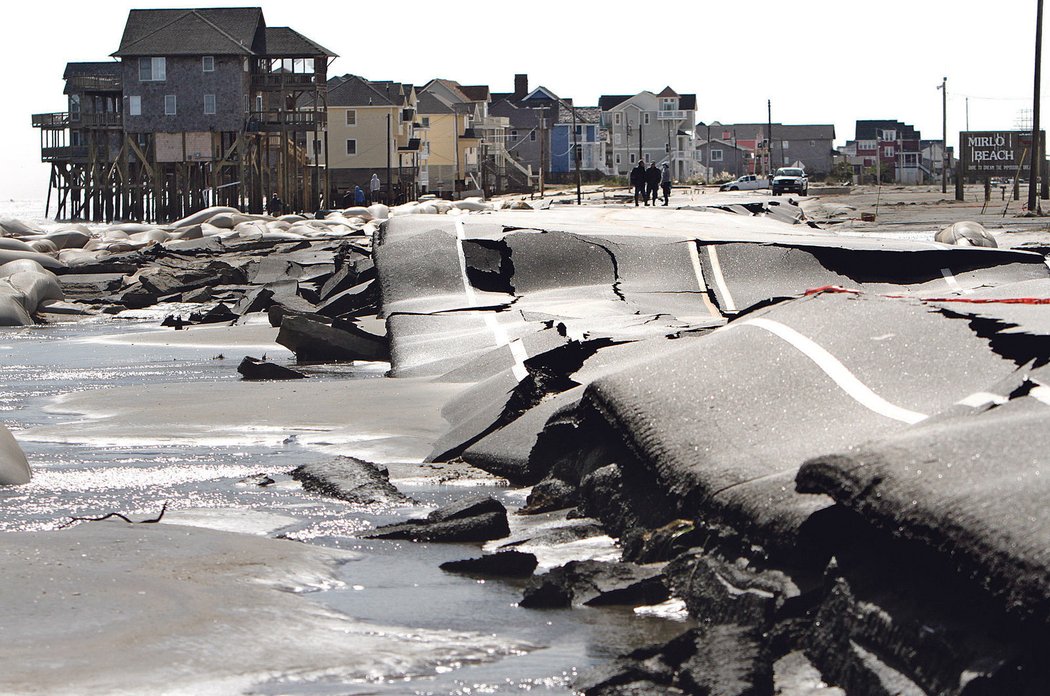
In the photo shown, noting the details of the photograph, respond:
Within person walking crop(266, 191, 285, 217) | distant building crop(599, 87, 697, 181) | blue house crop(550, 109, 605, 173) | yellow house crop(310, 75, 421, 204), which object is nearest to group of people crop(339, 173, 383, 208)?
person walking crop(266, 191, 285, 217)

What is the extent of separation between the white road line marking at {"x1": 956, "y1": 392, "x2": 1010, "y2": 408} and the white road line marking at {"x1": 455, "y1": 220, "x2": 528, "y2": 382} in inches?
159

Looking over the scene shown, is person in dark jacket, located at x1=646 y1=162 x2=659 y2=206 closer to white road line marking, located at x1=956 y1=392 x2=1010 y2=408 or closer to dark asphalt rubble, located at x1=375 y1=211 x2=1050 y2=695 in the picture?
dark asphalt rubble, located at x1=375 y1=211 x2=1050 y2=695

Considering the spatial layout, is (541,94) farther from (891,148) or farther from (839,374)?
(839,374)

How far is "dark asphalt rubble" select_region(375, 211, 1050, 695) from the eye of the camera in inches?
148

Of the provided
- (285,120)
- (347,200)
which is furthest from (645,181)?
(347,200)

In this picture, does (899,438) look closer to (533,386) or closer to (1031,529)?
(1031,529)

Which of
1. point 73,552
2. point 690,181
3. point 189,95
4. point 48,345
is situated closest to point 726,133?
point 690,181

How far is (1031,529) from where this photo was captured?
362 cm

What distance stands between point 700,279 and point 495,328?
3095 millimetres

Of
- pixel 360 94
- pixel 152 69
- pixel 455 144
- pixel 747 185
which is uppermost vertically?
pixel 360 94

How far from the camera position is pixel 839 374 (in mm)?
6531

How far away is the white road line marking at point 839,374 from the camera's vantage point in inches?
230

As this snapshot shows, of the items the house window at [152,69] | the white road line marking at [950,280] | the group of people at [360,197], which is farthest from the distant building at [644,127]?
the white road line marking at [950,280]

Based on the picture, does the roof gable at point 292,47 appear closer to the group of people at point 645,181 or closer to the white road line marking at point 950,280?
the group of people at point 645,181
